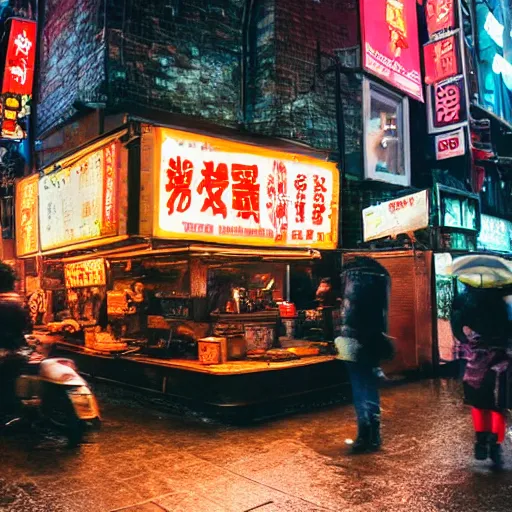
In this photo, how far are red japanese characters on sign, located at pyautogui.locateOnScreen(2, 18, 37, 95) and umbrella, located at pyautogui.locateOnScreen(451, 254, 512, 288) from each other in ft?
38.6

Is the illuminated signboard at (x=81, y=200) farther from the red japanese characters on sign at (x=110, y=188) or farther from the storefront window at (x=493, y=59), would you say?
the storefront window at (x=493, y=59)

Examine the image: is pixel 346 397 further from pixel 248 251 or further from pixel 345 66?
pixel 345 66

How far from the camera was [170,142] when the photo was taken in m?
7.25

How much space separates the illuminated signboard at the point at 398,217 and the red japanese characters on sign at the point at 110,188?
5.32 meters

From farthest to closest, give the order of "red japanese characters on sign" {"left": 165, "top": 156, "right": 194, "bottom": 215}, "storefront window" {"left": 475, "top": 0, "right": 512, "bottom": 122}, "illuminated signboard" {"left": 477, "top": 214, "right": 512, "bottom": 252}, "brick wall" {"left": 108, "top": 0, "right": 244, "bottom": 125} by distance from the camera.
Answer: "storefront window" {"left": 475, "top": 0, "right": 512, "bottom": 122} < "illuminated signboard" {"left": 477, "top": 214, "right": 512, "bottom": 252} < "brick wall" {"left": 108, "top": 0, "right": 244, "bottom": 125} < "red japanese characters on sign" {"left": 165, "top": 156, "right": 194, "bottom": 215}

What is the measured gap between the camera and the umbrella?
6.21 m

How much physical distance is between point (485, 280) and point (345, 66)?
28.6 ft

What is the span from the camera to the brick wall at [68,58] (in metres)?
10.6

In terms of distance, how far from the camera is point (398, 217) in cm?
A: 945

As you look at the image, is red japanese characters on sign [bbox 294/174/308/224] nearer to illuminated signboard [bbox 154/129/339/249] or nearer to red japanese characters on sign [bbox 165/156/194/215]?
illuminated signboard [bbox 154/129/339/249]

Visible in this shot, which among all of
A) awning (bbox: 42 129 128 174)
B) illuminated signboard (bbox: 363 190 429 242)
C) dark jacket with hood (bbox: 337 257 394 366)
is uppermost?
awning (bbox: 42 129 128 174)

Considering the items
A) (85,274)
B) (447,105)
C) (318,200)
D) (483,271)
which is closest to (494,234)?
(447,105)

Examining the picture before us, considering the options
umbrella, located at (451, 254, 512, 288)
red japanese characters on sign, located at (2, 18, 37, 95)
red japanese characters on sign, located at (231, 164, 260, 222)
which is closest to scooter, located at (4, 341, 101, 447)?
red japanese characters on sign, located at (231, 164, 260, 222)

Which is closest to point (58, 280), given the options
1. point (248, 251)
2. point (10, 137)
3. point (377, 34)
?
point (10, 137)
